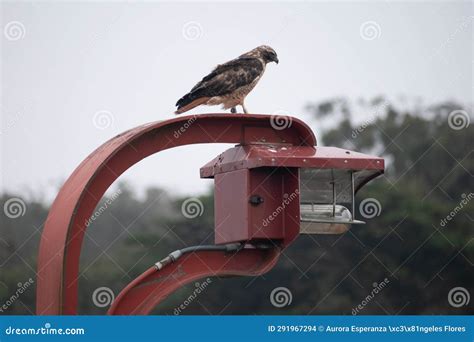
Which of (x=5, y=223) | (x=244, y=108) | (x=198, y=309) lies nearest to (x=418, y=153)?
(x=198, y=309)

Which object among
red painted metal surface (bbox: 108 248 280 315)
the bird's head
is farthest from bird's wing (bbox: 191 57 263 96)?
red painted metal surface (bbox: 108 248 280 315)

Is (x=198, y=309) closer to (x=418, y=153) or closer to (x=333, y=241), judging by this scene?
(x=333, y=241)

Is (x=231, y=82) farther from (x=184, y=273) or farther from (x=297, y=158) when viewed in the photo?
(x=184, y=273)

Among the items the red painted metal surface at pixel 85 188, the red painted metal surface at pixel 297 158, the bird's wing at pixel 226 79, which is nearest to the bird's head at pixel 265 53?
the bird's wing at pixel 226 79

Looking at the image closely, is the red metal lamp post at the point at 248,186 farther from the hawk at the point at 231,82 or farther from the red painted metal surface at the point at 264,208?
the hawk at the point at 231,82

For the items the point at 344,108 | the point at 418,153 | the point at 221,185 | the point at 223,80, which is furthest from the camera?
the point at 344,108

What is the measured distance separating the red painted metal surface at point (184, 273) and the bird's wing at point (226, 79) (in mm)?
1421

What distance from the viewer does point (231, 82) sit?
877cm

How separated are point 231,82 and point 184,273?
243 cm

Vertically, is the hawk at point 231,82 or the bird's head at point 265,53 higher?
the bird's head at point 265,53

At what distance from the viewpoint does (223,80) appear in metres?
8.67

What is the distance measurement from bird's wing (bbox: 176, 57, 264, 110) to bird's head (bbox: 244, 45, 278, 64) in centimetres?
11

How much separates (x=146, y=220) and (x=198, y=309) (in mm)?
6747

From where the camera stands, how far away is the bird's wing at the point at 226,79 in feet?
27.0
